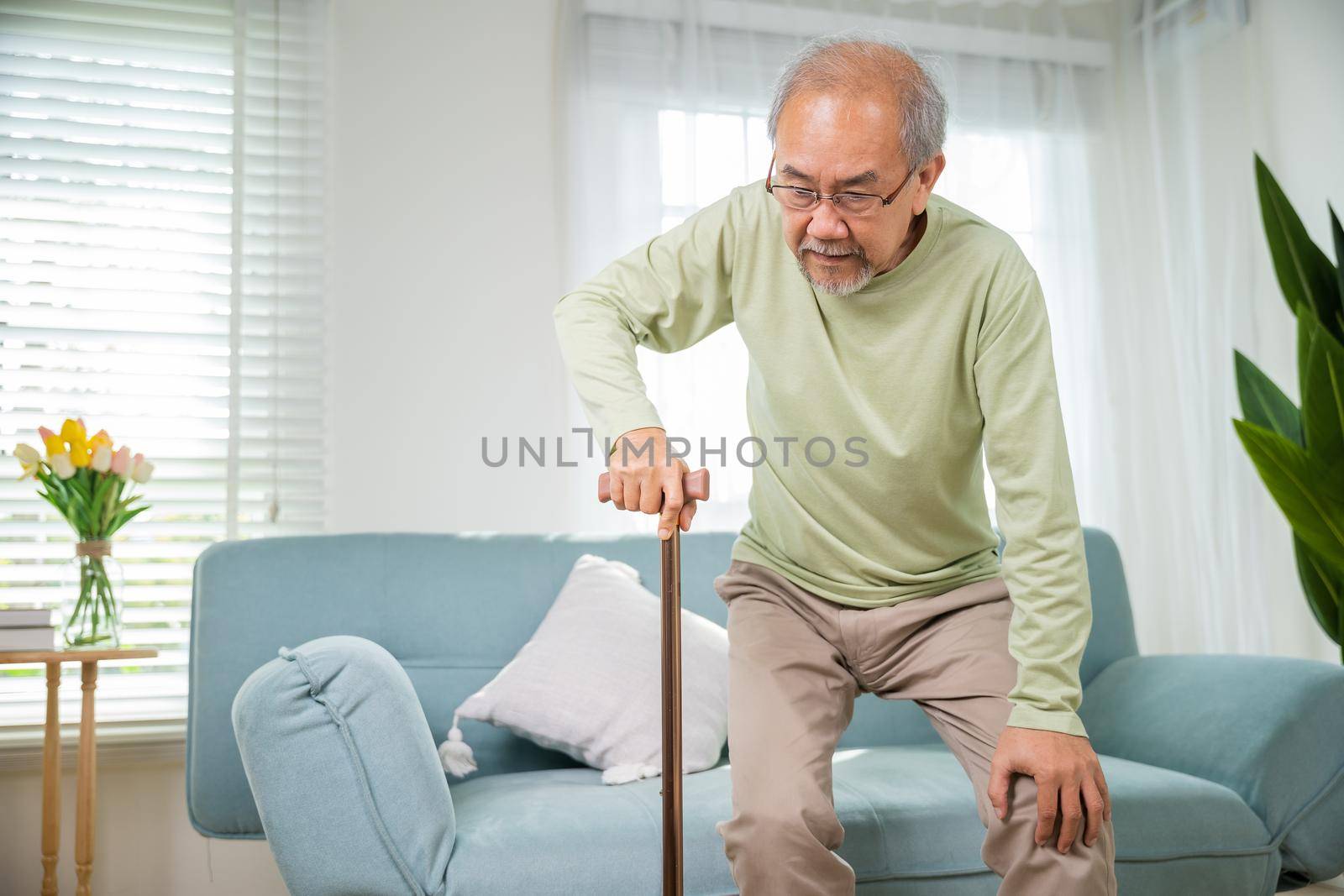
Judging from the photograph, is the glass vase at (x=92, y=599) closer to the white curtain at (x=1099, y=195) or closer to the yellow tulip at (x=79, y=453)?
the yellow tulip at (x=79, y=453)

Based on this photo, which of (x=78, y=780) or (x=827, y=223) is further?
(x=78, y=780)

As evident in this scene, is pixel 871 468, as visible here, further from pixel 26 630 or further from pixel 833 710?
pixel 26 630

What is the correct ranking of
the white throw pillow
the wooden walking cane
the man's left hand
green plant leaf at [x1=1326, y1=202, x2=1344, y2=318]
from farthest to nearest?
green plant leaf at [x1=1326, y1=202, x2=1344, y2=318]
the white throw pillow
the man's left hand
the wooden walking cane

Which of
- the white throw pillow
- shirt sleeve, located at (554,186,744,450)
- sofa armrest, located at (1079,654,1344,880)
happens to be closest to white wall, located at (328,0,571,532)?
the white throw pillow

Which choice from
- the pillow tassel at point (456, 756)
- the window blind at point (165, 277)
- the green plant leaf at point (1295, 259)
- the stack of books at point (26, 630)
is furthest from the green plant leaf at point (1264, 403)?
the stack of books at point (26, 630)

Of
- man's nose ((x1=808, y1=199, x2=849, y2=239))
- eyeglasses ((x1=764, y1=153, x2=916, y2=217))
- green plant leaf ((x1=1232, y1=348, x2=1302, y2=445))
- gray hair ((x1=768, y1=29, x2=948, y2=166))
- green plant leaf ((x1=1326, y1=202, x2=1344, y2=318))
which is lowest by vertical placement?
green plant leaf ((x1=1232, y1=348, x2=1302, y2=445))

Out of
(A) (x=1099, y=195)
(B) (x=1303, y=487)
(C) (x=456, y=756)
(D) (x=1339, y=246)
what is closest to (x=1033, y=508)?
(C) (x=456, y=756)

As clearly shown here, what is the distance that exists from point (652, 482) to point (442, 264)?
2.06 meters

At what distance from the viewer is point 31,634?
2.25 metres

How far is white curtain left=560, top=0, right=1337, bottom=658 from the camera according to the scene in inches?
121

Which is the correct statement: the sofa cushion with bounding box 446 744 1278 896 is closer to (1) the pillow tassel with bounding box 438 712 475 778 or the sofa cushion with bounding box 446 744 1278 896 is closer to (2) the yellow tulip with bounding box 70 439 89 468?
(1) the pillow tassel with bounding box 438 712 475 778

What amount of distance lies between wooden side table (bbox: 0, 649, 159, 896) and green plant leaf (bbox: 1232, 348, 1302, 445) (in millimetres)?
2781

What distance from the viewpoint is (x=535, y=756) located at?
7.03ft

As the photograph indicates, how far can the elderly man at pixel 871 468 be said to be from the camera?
49.4 inches
